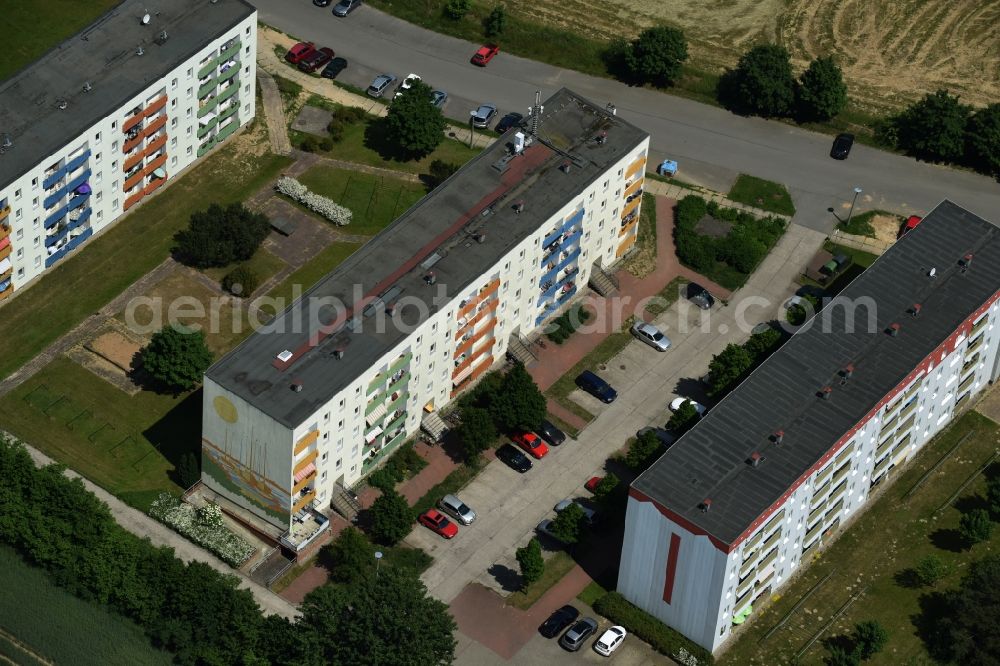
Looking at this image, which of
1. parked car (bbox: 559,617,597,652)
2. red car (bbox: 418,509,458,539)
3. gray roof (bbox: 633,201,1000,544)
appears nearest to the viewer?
gray roof (bbox: 633,201,1000,544)

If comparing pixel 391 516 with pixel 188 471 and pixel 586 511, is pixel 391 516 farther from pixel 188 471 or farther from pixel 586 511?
pixel 188 471

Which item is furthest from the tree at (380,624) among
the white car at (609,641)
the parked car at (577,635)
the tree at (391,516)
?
the white car at (609,641)

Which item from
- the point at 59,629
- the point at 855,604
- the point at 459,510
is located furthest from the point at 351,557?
A: the point at 855,604

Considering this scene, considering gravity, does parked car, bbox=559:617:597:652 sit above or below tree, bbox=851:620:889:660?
below

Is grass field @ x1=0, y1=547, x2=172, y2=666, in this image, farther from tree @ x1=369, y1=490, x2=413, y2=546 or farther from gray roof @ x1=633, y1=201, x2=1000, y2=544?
gray roof @ x1=633, y1=201, x2=1000, y2=544

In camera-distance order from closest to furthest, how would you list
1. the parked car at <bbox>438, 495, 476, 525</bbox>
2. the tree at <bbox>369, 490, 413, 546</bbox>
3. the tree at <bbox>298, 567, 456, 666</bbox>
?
1. the tree at <bbox>298, 567, 456, 666</bbox>
2. the tree at <bbox>369, 490, 413, 546</bbox>
3. the parked car at <bbox>438, 495, 476, 525</bbox>

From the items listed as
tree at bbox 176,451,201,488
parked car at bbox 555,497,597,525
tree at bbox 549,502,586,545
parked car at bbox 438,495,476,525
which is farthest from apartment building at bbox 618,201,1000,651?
tree at bbox 176,451,201,488

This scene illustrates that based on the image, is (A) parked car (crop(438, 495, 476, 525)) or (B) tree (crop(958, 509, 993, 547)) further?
(A) parked car (crop(438, 495, 476, 525))

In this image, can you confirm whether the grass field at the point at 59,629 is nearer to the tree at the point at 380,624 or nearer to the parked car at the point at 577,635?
the tree at the point at 380,624
